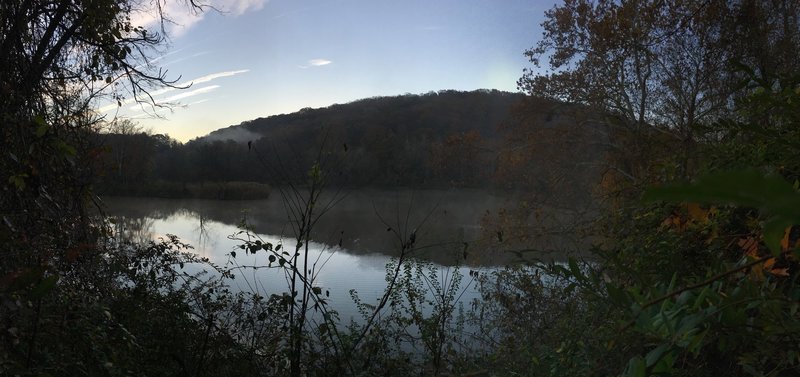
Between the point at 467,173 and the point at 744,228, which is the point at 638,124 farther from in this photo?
the point at 744,228

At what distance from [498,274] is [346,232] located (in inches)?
354

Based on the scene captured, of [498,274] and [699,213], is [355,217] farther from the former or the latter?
[699,213]

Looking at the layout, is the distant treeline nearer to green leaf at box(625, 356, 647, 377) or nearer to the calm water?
the calm water

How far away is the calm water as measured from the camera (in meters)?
7.00

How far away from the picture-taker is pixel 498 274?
8.55 meters

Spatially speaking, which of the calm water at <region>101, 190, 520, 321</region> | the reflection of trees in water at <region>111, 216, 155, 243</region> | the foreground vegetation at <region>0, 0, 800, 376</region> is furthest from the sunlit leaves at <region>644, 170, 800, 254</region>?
the reflection of trees in water at <region>111, 216, 155, 243</region>

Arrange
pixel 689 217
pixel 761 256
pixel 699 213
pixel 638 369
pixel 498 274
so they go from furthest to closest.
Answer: pixel 498 274 → pixel 689 217 → pixel 699 213 → pixel 761 256 → pixel 638 369

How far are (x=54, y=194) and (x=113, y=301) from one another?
38.9 inches

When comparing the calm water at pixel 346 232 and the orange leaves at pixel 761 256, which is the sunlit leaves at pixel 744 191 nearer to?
the orange leaves at pixel 761 256

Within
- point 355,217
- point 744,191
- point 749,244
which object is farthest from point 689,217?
point 355,217

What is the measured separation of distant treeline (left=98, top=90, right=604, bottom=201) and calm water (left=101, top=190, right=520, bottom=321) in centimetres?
41

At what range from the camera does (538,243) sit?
1348cm

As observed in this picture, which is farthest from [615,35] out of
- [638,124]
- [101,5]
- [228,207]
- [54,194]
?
[228,207]

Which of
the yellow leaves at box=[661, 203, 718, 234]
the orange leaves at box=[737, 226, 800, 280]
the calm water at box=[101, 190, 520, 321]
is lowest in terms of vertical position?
the calm water at box=[101, 190, 520, 321]
